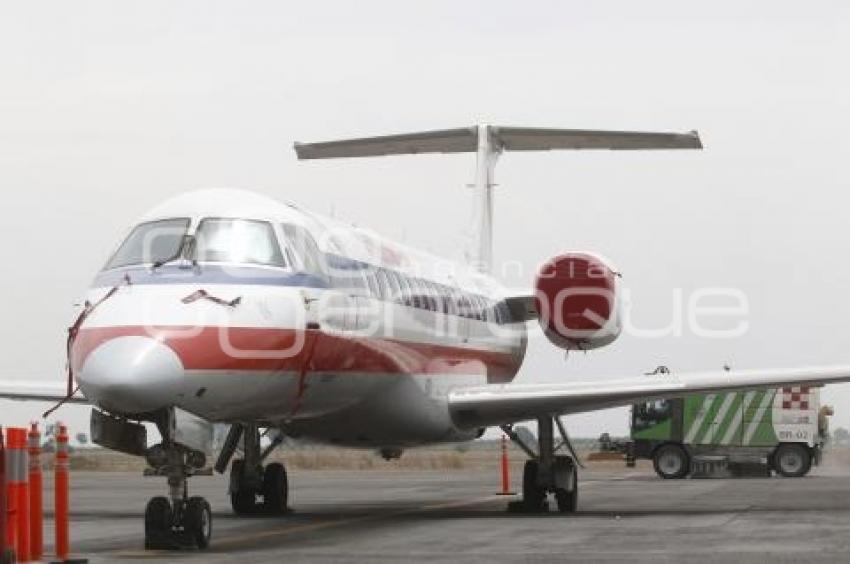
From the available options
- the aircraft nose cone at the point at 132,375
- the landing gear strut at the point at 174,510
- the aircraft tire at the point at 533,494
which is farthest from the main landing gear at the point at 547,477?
the aircraft nose cone at the point at 132,375

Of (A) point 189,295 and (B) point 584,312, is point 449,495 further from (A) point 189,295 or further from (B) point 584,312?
(A) point 189,295

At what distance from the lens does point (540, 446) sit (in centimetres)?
2080

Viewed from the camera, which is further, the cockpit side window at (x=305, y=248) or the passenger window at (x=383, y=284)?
the passenger window at (x=383, y=284)

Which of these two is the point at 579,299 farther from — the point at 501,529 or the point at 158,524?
the point at 158,524

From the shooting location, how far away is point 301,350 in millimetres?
14555

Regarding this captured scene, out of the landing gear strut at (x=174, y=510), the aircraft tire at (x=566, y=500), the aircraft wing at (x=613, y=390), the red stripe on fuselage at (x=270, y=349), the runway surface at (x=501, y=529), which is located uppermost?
the red stripe on fuselage at (x=270, y=349)

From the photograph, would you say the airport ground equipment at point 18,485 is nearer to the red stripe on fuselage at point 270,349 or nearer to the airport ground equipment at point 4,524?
the airport ground equipment at point 4,524

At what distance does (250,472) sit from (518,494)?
8.06 m

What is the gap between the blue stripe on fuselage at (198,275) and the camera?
13.7m

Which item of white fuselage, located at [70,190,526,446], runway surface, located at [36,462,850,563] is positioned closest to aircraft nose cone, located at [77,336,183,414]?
white fuselage, located at [70,190,526,446]

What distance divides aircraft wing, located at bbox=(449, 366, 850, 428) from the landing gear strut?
21.4 ft

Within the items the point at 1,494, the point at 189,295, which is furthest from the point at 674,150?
the point at 1,494

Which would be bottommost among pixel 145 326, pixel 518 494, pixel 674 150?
pixel 518 494

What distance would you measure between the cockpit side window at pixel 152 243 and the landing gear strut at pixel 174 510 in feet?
5.45
